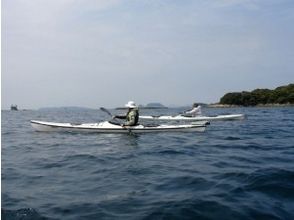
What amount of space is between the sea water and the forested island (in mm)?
96699

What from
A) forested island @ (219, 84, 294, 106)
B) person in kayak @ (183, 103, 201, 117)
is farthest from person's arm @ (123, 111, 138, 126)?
forested island @ (219, 84, 294, 106)

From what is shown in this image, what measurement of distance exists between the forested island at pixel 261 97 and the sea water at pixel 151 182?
9670cm

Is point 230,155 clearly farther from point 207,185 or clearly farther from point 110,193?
point 110,193

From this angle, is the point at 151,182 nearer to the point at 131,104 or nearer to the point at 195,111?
the point at 131,104

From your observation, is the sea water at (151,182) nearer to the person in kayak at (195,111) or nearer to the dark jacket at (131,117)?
the dark jacket at (131,117)

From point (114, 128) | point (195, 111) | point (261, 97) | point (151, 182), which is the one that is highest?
point (261, 97)

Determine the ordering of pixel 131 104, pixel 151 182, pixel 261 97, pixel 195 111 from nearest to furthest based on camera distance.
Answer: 1. pixel 151 182
2. pixel 131 104
3. pixel 195 111
4. pixel 261 97

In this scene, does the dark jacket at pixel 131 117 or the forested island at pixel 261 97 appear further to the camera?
the forested island at pixel 261 97

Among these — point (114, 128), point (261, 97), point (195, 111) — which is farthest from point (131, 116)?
point (261, 97)

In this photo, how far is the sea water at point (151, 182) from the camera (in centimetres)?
660

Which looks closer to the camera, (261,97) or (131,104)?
(131,104)

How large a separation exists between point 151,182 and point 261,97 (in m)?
110

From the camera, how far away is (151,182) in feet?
29.4

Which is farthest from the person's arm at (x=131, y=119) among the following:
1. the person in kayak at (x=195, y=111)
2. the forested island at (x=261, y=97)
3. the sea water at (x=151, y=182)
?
the forested island at (x=261, y=97)
